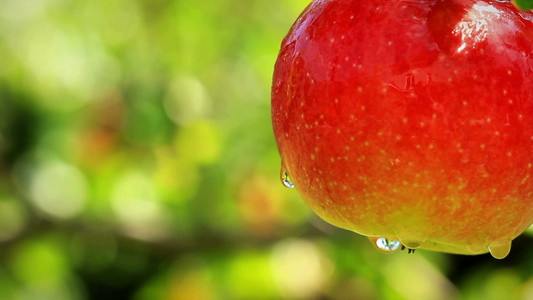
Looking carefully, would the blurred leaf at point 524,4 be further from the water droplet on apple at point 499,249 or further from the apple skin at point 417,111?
the water droplet on apple at point 499,249

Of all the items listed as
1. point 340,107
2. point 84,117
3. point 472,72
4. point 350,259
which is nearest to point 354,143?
point 340,107

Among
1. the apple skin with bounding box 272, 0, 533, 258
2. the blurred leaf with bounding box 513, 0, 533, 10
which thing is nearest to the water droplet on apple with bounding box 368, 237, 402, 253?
the apple skin with bounding box 272, 0, 533, 258

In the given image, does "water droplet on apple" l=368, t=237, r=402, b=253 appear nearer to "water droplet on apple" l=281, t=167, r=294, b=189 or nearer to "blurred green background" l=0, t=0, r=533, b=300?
"water droplet on apple" l=281, t=167, r=294, b=189

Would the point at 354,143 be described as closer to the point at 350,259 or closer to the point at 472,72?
the point at 472,72

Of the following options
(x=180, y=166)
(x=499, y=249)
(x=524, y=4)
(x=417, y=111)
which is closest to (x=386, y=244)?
(x=499, y=249)

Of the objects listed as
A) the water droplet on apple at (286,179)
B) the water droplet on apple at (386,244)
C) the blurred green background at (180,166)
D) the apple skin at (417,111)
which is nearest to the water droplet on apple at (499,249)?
the apple skin at (417,111)

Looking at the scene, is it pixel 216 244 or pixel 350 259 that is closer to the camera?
pixel 216 244
